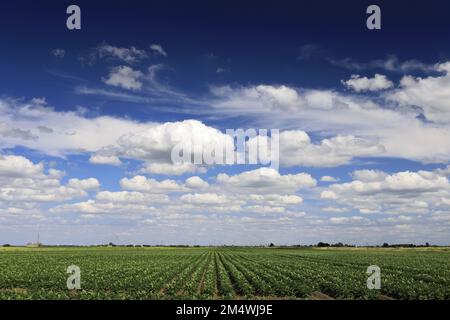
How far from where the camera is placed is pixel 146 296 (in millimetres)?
31109

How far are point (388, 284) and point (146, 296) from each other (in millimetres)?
19820

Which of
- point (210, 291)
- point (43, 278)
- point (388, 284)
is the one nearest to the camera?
point (210, 291)
